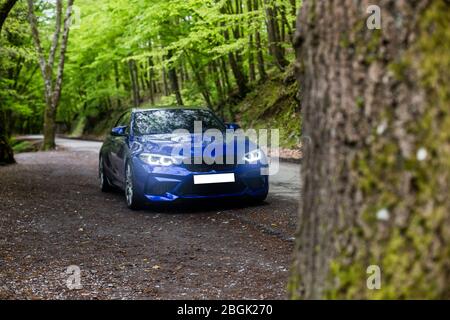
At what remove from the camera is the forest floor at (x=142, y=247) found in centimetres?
421

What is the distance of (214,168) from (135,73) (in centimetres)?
3112

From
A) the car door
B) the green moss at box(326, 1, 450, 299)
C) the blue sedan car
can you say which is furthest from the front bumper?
the green moss at box(326, 1, 450, 299)

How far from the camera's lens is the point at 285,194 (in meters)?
9.10

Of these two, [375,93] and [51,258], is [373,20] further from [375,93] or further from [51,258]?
[51,258]

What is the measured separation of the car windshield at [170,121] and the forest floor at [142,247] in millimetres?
1276

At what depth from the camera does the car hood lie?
291 inches

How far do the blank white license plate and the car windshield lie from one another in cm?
130

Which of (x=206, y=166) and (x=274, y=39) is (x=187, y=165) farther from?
(x=274, y=39)

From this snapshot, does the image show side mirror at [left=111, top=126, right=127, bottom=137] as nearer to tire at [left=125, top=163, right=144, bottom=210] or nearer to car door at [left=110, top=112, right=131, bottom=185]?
car door at [left=110, top=112, right=131, bottom=185]

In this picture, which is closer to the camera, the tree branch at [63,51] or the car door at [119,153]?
the car door at [119,153]

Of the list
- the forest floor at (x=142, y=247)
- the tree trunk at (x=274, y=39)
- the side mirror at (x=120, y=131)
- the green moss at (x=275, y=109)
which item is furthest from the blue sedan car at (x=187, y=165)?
the tree trunk at (x=274, y=39)

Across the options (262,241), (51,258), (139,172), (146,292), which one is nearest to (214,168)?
(139,172)

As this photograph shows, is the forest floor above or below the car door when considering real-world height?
below

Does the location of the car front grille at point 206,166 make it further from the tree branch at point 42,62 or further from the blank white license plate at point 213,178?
the tree branch at point 42,62
